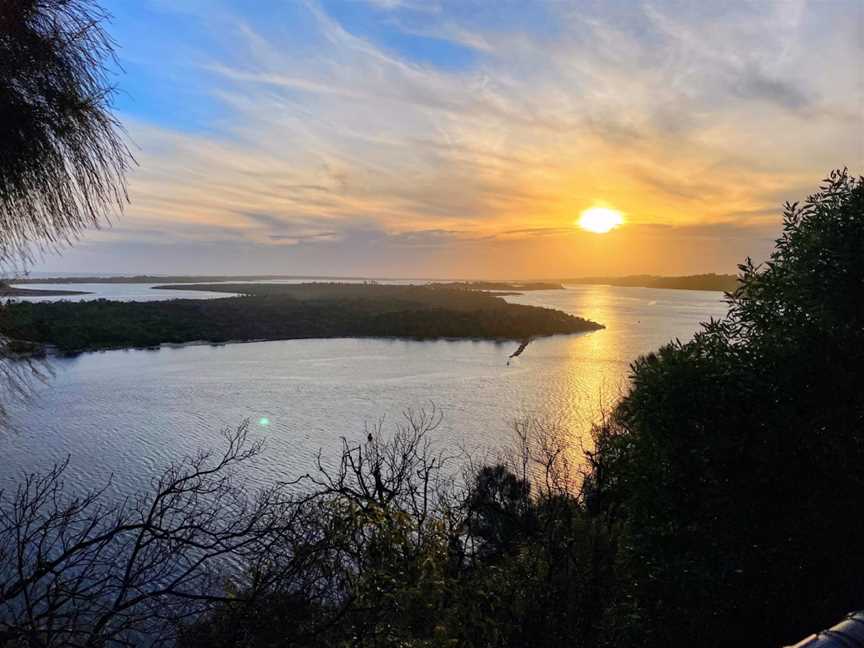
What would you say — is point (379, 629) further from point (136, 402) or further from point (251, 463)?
point (136, 402)

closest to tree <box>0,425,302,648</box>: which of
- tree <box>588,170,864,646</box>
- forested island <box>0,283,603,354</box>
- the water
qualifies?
tree <box>588,170,864,646</box>

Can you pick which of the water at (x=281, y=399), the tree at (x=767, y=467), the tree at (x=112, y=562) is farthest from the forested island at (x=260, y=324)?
the tree at (x=767, y=467)

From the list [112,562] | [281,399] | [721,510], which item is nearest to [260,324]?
[281,399]

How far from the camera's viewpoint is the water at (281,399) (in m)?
24.2

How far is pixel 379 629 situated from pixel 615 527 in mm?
7635

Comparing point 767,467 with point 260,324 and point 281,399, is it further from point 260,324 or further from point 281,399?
point 260,324

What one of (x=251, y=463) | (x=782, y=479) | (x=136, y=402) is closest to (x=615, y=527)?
(x=782, y=479)

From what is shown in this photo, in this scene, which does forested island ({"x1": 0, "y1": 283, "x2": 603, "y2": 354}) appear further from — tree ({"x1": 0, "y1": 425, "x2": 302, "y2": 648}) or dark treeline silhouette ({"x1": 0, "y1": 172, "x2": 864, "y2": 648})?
dark treeline silhouette ({"x1": 0, "y1": 172, "x2": 864, "y2": 648})

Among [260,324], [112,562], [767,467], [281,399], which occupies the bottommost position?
[281,399]

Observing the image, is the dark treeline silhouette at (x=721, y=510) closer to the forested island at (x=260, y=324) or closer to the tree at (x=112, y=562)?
the tree at (x=112, y=562)

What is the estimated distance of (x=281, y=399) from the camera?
3531 centimetres

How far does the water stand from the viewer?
953 inches

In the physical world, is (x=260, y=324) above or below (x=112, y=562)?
below

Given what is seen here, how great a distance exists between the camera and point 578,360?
5197 cm
